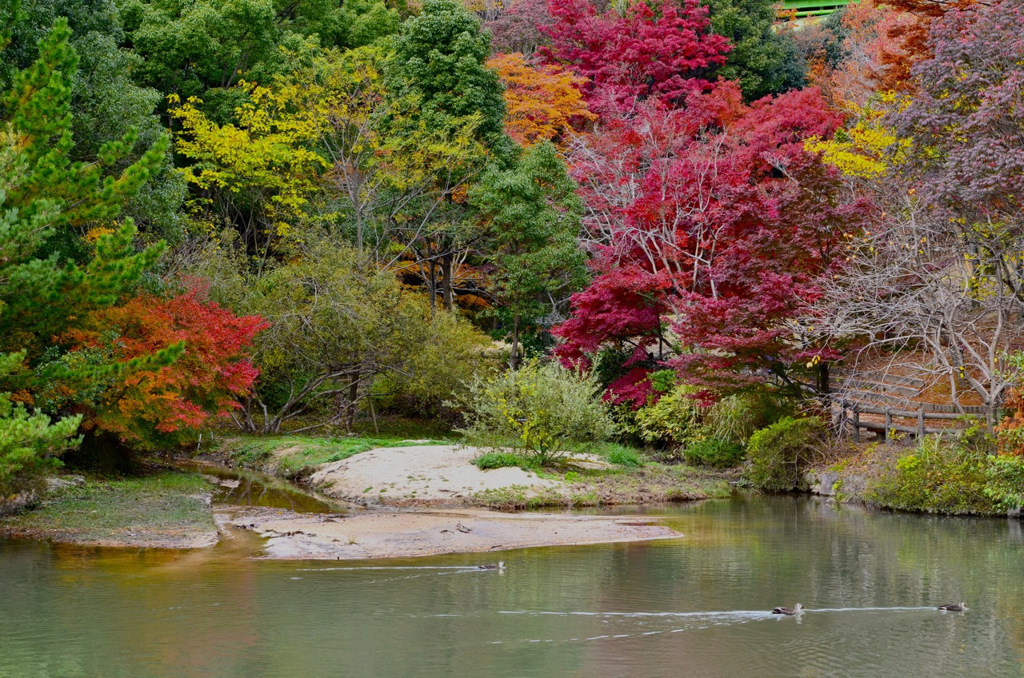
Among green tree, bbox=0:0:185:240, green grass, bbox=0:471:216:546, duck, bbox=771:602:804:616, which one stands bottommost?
duck, bbox=771:602:804:616

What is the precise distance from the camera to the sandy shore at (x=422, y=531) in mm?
12562

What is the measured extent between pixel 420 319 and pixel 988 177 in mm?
12975

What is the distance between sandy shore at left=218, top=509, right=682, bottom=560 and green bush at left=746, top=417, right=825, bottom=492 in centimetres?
436

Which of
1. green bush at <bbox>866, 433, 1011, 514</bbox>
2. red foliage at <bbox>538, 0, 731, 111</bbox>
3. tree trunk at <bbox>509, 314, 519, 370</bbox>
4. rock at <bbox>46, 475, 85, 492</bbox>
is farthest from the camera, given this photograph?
red foliage at <bbox>538, 0, 731, 111</bbox>

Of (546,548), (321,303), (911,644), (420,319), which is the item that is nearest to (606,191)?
(420,319)

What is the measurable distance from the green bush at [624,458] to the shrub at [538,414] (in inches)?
35.3

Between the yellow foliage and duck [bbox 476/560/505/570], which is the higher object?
the yellow foliage

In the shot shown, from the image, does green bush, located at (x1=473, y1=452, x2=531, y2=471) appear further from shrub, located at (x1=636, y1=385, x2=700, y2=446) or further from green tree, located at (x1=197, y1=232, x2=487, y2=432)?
green tree, located at (x1=197, y1=232, x2=487, y2=432)

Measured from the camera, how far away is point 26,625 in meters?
8.79

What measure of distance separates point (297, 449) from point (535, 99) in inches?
614

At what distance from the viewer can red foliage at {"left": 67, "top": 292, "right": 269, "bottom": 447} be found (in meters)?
15.9

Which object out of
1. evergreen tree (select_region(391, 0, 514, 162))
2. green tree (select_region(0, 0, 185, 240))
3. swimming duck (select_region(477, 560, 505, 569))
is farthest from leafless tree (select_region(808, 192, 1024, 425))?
green tree (select_region(0, 0, 185, 240))

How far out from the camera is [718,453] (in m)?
20.6

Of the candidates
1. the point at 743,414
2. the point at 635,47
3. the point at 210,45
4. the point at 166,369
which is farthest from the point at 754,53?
the point at 166,369
